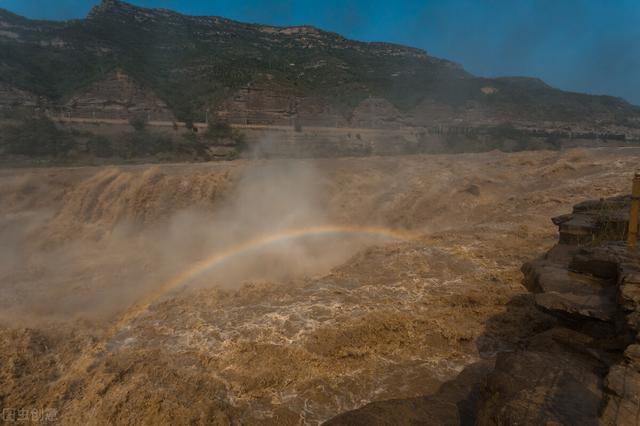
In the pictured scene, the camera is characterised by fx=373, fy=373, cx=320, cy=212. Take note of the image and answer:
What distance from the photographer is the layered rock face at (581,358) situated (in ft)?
8.86

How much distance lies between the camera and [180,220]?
1256 centimetres

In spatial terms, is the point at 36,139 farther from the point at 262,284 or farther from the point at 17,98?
the point at 262,284

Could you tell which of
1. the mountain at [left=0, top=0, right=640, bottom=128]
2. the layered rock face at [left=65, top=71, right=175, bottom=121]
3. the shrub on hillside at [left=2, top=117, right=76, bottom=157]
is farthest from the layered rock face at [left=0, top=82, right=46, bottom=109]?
the shrub on hillside at [left=2, top=117, right=76, bottom=157]

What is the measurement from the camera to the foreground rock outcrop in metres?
2.73

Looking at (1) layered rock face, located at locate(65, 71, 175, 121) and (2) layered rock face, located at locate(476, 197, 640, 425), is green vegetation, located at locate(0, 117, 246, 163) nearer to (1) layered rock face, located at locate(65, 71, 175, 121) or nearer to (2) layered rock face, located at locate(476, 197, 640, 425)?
(1) layered rock face, located at locate(65, 71, 175, 121)

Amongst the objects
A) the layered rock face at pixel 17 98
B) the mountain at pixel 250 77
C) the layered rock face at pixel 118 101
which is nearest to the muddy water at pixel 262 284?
the layered rock face at pixel 118 101

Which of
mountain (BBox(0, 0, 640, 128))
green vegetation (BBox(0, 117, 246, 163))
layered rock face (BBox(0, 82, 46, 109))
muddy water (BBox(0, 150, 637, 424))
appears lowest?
muddy water (BBox(0, 150, 637, 424))

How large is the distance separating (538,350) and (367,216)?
→ 908 cm

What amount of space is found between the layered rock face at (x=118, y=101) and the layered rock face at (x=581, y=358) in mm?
36518

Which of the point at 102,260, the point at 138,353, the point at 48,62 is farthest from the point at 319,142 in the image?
the point at 48,62

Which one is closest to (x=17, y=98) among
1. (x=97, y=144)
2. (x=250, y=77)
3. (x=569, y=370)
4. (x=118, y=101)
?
(x=118, y=101)

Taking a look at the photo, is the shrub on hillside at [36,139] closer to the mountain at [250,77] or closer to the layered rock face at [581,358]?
the mountain at [250,77]

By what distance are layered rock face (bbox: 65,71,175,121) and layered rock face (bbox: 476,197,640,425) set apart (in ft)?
120

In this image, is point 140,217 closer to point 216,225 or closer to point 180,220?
point 180,220
